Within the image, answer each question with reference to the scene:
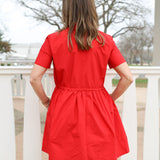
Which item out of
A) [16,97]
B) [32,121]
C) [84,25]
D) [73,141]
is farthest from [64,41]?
[16,97]

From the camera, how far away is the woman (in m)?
1.35

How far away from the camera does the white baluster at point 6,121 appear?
1.83m

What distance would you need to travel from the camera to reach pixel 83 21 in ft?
4.36

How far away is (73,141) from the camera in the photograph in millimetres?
1442

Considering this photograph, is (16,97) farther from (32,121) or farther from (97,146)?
(97,146)

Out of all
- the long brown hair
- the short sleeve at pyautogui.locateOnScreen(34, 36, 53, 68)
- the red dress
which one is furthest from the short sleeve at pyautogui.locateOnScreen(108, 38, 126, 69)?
the short sleeve at pyautogui.locateOnScreen(34, 36, 53, 68)

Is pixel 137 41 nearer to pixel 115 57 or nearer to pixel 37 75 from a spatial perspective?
pixel 115 57

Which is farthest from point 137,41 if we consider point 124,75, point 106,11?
point 124,75

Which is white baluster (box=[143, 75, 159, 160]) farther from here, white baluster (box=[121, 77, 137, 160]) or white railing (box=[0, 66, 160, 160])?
white baluster (box=[121, 77, 137, 160])

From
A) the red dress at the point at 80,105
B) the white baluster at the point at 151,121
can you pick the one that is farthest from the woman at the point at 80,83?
the white baluster at the point at 151,121

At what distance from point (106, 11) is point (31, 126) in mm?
13672

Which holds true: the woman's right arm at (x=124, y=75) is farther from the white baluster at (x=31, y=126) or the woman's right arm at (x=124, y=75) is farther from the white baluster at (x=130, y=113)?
the white baluster at (x=31, y=126)

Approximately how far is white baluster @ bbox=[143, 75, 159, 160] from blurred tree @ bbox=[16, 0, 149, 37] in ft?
41.2

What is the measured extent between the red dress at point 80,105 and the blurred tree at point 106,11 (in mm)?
12927
